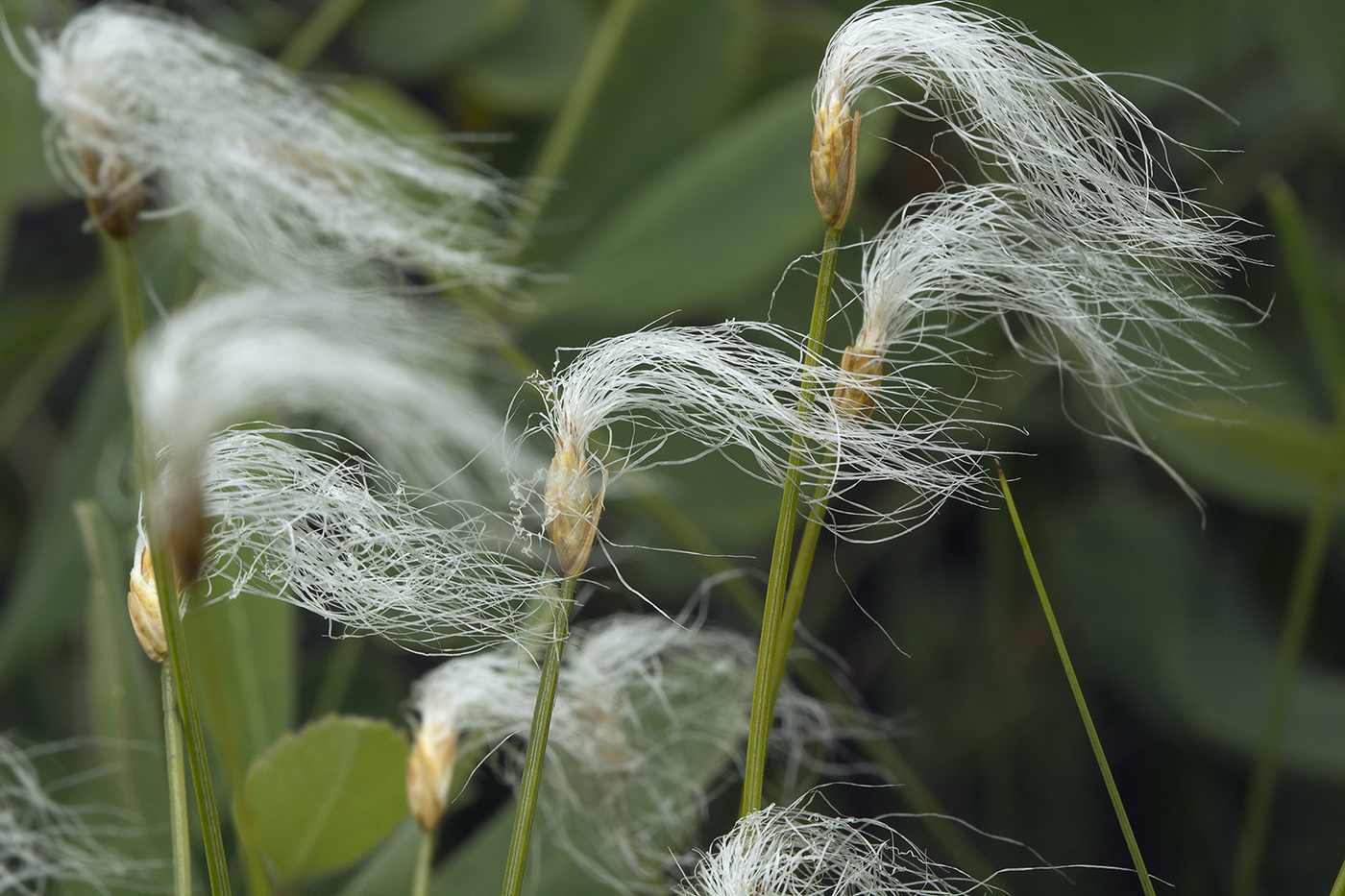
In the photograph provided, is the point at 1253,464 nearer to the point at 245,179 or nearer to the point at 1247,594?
the point at 1247,594

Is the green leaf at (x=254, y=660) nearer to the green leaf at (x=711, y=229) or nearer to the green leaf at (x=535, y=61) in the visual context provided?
the green leaf at (x=711, y=229)

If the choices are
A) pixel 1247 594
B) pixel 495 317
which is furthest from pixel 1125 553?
pixel 495 317

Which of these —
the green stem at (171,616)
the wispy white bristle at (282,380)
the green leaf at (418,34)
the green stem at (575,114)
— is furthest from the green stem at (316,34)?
the green stem at (171,616)

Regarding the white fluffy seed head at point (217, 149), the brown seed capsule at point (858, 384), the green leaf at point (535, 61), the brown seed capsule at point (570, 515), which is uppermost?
the green leaf at point (535, 61)

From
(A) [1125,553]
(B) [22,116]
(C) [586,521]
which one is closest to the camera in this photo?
(C) [586,521]

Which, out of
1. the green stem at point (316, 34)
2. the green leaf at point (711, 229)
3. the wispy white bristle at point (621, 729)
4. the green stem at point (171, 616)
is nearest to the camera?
the green stem at point (171, 616)

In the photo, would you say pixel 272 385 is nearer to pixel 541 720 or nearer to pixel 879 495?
pixel 541 720

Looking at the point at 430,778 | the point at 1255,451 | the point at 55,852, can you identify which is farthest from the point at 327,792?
the point at 1255,451
